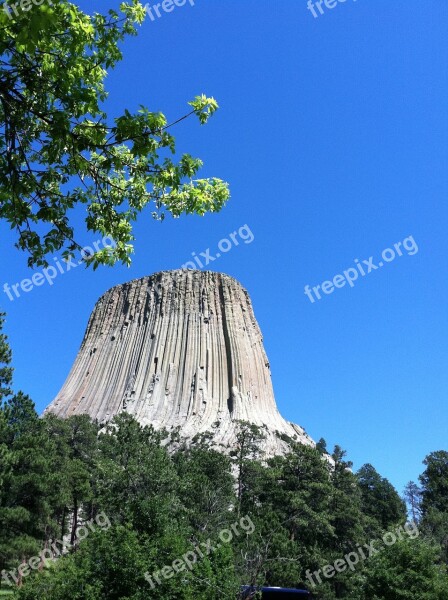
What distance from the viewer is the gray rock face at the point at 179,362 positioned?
61.5 metres

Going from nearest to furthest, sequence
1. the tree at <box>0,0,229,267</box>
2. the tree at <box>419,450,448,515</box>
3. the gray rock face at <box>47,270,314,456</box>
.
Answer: the tree at <box>0,0,229,267</box>
the gray rock face at <box>47,270,314,456</box>
the tree at <box>419,450,448,515</box>

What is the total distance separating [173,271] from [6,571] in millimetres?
54544

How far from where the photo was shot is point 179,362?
66.2 meters

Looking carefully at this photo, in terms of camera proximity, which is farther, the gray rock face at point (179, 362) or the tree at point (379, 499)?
the gray rock face at point (179, 362)

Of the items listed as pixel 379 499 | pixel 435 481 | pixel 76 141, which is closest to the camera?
pixel 76 141

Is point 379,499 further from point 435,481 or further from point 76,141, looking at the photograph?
point 76,141

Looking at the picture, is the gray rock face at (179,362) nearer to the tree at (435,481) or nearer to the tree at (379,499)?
the tree at (379,499)

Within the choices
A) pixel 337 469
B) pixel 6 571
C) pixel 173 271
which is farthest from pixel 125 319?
pixel 6 571

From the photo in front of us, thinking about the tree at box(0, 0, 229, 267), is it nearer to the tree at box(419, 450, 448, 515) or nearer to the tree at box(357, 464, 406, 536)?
the tree at box(357, 464, 406, 536)

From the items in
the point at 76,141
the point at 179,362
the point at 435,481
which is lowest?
the point at 435,481

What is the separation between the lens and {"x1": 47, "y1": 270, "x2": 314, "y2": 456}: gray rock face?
61.5 meters

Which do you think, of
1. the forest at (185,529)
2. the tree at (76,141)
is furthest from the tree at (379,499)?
the tree at (76,141)

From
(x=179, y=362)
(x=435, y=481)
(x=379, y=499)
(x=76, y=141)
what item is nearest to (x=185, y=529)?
(x=76, y=141)

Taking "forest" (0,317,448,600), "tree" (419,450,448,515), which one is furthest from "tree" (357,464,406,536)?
"forest" (0,317,448,600)
